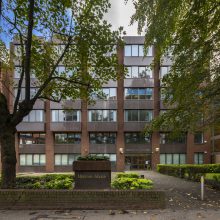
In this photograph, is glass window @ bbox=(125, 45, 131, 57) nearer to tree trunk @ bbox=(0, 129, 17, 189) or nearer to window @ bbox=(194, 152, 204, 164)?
window @ bbox=(194, 152, 204, 164)

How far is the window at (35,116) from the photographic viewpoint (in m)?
46.8

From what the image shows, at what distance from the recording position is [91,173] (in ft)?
48.2

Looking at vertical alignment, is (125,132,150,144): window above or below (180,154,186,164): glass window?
above

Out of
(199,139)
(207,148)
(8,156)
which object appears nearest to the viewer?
(8,156)

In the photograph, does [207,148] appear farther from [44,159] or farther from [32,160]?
[32,160]

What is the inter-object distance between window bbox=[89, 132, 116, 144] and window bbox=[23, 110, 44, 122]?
7.60m

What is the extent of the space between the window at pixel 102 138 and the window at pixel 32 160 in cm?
769

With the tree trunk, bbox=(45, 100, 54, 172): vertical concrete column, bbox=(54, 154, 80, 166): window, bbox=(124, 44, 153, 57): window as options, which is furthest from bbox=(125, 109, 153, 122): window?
the tree trunk

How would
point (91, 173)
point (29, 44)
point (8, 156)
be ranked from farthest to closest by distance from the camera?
point (91, 173), point (8, 156), point (29, 44)

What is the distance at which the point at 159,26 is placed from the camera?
11.3m

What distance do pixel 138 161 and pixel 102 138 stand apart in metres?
6.39

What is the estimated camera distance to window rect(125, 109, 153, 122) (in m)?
47.3

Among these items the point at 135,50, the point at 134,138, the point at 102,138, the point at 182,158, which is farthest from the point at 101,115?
the point at 182,158

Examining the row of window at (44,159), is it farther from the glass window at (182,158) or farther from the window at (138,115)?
the glass window at (182,158)
